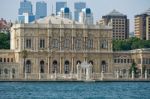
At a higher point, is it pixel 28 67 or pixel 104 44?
pixel 104 44

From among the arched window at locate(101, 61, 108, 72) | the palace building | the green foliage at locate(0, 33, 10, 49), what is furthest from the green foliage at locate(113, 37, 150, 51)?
the arched window at locate(101, 61, 108, 72)

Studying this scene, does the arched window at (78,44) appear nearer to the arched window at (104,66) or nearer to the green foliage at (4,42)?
the arched window at (104,66)

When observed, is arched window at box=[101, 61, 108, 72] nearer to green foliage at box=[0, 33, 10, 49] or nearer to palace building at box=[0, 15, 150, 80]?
palace building at box=[0, 15, 150, 80]

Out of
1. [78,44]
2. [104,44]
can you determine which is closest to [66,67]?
[78,44]

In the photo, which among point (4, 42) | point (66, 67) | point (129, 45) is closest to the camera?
point (66, 67)

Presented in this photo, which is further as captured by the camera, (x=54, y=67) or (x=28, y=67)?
(x=54, y=67)

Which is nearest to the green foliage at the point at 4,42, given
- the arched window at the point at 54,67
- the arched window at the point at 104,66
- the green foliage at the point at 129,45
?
the arched window at the point at 54,67

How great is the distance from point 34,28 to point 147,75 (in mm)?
19470

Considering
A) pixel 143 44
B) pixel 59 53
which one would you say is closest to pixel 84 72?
pixel 59 53

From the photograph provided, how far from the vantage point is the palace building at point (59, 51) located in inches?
5979

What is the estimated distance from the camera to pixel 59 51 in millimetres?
154375

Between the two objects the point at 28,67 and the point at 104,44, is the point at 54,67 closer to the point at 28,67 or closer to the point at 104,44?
the point at 28,67

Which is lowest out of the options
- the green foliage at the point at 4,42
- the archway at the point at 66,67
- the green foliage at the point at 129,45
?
the archway at the point at 66,67

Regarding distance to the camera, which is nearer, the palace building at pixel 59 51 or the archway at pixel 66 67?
the palace building at pixel 59 51
